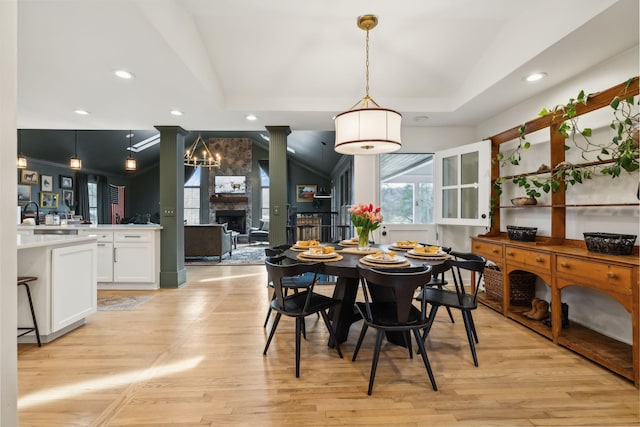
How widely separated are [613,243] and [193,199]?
38.2 ft

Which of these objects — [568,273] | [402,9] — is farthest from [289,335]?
[402,9]

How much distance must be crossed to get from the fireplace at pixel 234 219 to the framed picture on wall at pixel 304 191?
2248 millimetres

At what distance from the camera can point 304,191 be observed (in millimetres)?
12211

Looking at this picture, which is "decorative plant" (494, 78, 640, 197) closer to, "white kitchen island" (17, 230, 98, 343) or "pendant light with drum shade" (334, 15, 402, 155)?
"pendant light with drum shade" (334, 15, 402, 155)

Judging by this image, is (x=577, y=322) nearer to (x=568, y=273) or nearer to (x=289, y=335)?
(x=568, y=273)

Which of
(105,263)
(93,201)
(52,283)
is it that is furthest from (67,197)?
(52,283)

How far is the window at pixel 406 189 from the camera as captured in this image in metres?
4.66

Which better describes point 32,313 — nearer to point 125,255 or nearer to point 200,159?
point 125,255

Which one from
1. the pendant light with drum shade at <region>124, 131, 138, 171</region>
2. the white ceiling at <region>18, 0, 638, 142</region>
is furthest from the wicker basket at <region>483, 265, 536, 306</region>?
the pendant light with drum shade at <region>124, 131, 138, 171</region>

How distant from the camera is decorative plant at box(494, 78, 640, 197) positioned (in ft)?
6.86

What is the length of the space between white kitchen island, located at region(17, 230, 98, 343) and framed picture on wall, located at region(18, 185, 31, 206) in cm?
622

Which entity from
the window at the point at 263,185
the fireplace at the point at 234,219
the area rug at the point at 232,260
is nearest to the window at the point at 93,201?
the fireplace at the point at 234,219

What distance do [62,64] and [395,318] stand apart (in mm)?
3302

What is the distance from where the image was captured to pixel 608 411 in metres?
1.68
